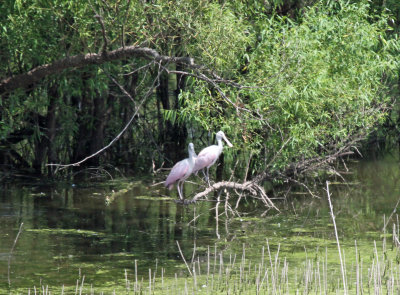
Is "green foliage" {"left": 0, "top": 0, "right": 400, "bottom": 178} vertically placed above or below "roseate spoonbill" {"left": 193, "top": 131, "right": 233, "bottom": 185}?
above

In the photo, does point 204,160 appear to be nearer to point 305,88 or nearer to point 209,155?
point 209,155

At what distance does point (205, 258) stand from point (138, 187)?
4962mm

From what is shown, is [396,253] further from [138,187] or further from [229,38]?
[138,187]

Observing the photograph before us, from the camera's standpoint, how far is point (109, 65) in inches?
426

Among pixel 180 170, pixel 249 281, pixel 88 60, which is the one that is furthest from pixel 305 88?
pixel 249 281

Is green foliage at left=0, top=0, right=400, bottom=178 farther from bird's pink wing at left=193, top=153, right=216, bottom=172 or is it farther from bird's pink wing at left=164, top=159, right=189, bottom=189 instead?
bird's pink wing at left=164, top=159, right=189, bottom=189

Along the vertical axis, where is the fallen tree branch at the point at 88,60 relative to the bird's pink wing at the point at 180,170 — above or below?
above

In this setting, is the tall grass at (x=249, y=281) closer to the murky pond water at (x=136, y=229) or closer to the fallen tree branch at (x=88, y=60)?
the murky pond water at (x=136, y=229)

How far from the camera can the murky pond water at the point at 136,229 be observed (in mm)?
6582

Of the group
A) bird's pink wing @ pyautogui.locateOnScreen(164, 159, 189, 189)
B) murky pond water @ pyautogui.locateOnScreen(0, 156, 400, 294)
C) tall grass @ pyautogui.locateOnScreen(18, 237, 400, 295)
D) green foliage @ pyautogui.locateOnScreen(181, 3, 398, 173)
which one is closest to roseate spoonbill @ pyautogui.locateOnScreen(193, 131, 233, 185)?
bird's pink wing @ pyautogui.locateOnScreen(164, 159, 189, 189)

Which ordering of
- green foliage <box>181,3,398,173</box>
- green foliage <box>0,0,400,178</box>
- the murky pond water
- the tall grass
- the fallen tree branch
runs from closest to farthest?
1. the tall grass
2. the murky pond water
3. the fallen tree branch
4. green foliage <box>0,0,400,178</box>
5. green foliage <box>181,3,398,173</box>

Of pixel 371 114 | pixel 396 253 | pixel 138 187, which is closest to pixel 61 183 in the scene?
pixel 138 187

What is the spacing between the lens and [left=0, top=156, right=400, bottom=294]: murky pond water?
658 cm

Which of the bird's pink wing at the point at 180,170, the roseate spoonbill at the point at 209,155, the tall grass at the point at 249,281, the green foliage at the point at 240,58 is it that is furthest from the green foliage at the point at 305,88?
the tall grass at the point at 249,281
